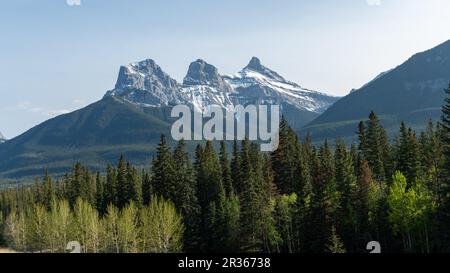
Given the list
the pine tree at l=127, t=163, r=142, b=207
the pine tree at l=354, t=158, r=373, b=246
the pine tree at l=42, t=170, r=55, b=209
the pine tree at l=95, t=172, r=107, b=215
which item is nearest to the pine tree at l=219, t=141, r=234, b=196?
the pine tree at l=127, t=163, r=142, b=207

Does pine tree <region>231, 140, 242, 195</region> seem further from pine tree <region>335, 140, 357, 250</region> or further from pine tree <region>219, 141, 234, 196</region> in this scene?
pine tree <region>335, 140, 357, 250</region>

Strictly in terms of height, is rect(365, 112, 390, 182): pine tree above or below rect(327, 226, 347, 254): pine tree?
above

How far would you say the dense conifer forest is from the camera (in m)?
79.1

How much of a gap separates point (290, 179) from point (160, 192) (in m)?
27.8

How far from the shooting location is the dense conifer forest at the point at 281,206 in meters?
79.1

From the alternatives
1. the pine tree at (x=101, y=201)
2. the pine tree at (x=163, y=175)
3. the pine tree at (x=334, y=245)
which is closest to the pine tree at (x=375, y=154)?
the pine tree at (x=334, y=245)

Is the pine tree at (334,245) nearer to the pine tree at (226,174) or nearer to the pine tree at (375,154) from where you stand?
the pine tree at (375,154)

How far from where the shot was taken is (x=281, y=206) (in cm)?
9450

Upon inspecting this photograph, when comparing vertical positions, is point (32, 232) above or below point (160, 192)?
below

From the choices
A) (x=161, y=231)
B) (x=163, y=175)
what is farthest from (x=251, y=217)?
(x=163, y=175)

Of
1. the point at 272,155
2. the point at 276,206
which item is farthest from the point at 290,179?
the point at 276,206
